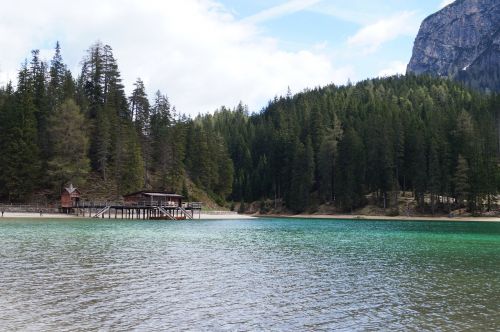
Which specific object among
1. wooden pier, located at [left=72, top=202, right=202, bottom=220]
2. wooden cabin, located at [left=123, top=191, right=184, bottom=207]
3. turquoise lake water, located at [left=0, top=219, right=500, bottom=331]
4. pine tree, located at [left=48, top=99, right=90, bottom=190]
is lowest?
turquoise lake water, located at [left=0, top=219, right=500, bottom=331]

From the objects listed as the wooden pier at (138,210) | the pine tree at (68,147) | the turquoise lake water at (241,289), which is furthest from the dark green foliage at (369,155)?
the turquoise lake water at (241,289)

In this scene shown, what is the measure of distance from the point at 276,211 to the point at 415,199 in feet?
135

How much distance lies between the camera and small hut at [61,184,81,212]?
8631 cm

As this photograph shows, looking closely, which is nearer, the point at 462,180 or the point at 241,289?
the point at 241,289

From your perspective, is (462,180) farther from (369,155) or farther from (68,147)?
(68,147)

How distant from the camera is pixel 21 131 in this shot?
299 ft

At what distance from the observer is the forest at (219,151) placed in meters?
94.3

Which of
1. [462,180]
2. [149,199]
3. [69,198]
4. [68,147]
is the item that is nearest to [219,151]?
[149,199]

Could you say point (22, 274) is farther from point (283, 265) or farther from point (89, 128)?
point (89, 128)

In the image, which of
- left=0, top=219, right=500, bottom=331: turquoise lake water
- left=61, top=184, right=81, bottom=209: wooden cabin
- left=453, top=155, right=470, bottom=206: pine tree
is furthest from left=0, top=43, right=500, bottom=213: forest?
left=0, top=219, right=500, bottom=331: turquoise lake water

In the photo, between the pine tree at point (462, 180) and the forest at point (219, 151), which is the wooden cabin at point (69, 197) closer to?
the forest at point (219, 151)

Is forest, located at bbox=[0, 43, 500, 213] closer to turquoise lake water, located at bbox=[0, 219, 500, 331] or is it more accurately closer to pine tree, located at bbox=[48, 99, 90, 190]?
pine tree, located at bbox=[48, 99, 90, 190]

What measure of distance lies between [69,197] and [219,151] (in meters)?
56.4

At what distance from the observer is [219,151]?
136875mm
